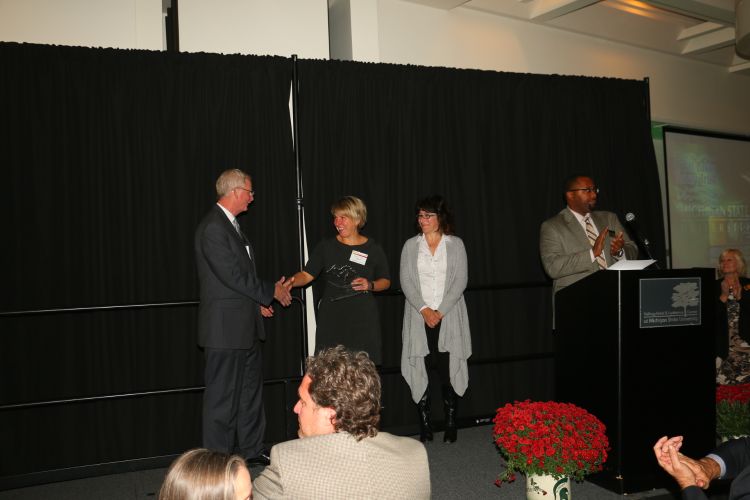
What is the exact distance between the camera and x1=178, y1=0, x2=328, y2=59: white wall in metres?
4.46

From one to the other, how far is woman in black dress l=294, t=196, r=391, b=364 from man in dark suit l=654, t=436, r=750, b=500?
2.37 meters

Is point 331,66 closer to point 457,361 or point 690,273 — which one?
point 457,361

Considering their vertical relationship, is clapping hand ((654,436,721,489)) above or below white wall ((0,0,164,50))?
below

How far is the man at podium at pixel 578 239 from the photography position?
3.91 m

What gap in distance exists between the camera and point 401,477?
1397mm

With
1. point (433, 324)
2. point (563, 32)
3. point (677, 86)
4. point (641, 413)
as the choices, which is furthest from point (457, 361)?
point (677, 86)

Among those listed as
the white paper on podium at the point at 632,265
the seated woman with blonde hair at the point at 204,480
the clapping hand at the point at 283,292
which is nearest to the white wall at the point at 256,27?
the clapping hand at the point at 283,292

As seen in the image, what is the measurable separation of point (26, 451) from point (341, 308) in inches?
80.2

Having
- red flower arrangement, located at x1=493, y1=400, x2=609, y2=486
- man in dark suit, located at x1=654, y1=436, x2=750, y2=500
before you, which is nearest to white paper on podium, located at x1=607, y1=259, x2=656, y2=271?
red flower arrangement, located at x1=493, y1=400, x2=609, y2=486

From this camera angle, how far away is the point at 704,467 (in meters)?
1.71

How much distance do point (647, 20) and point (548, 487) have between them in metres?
5.56

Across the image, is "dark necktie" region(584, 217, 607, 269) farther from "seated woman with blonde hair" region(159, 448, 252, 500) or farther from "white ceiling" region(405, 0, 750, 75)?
"seated woman with blonde hair" region(159, 448, 252, 500)

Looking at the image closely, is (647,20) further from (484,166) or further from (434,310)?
(434,310)

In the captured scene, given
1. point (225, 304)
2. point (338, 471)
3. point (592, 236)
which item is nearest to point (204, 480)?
point (338, 471)
